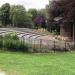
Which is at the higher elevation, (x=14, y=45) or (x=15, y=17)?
(x=15, y=17)

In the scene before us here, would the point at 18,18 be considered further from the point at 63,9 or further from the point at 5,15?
the point at 63,9

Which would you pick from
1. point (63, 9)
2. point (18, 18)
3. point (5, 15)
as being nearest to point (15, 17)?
point (18, 18)

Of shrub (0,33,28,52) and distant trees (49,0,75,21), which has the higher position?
distant trees (49,0,75,21)

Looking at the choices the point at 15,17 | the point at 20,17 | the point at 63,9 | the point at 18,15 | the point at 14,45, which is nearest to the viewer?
the point at 14,45

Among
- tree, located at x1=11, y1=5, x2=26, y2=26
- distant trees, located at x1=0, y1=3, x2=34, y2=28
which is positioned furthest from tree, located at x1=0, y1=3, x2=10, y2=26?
tree, located at x1=11, y1=5, x2=26, y2=26

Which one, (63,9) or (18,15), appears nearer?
(63,9)

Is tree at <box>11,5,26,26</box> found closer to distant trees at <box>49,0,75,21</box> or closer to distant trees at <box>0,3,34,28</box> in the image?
distant trees at <box>0,3,34,28</box>

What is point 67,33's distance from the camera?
43344 millimetres

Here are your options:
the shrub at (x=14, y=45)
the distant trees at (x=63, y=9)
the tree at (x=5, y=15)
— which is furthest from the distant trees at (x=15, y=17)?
the shrub at (x=14, y=45)

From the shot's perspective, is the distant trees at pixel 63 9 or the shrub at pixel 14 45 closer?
the shrub at pixel 14 45

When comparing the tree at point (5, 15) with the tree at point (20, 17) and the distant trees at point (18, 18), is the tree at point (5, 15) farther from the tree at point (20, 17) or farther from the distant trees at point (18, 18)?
the tree at point (20, 17)

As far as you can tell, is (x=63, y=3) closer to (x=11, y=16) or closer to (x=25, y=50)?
(x=25, y=50)

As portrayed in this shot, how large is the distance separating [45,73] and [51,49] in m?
16.2

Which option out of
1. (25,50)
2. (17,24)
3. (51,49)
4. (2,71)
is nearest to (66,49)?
(51,49)
